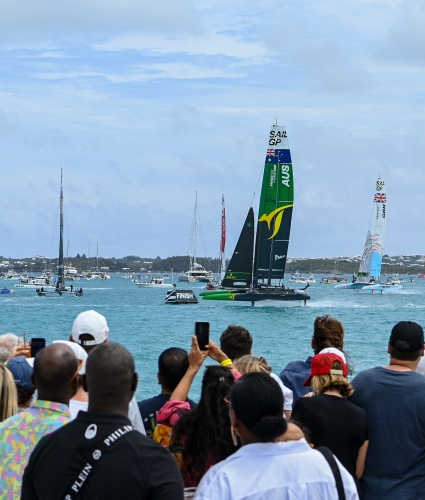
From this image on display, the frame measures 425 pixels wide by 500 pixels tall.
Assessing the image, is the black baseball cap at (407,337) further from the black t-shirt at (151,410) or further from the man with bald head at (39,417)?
the man with bald head at (39,417)

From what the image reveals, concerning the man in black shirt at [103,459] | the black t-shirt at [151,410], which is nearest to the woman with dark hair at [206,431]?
the black t-shirt at [151,410]

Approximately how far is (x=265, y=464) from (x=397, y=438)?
1.81m

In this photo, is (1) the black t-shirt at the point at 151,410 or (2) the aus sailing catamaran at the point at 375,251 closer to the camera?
(1) the black t-shirt at the point at 151,410

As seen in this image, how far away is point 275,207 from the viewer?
62000mm

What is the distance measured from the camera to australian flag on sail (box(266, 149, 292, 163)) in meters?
61.3

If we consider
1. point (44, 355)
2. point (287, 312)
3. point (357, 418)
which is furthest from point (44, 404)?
point (287, 312)

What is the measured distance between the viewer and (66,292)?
3802 inches

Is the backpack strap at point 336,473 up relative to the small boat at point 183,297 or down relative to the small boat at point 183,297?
up

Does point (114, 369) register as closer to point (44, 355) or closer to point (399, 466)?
point (44, 355)

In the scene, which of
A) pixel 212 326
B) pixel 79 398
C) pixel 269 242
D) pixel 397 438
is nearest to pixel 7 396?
pixel 79 398

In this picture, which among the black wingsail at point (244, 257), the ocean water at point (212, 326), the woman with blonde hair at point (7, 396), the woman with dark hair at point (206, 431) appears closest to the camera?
the woman with dark hair at point (206, 431)

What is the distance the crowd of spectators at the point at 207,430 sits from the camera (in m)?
3.16

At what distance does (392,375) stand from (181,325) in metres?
46.1

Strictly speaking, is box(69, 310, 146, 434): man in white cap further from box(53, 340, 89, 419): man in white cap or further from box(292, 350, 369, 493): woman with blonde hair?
box(292, 350, 369, 493): woman with blonde hair
